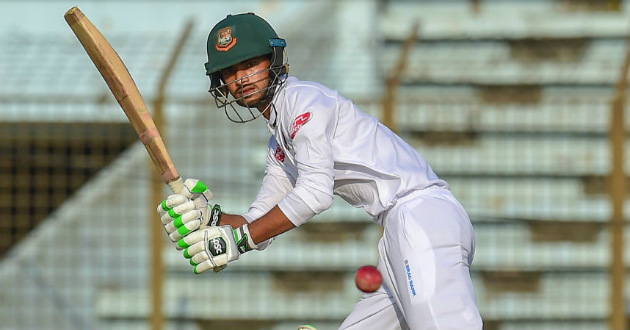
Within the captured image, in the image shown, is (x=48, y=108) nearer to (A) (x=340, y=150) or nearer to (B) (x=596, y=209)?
(B) (x=596, y=209)

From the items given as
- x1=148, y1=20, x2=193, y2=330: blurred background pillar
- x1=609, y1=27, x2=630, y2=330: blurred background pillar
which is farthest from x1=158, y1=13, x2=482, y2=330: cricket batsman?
x1=609, y1=27, x2=630, y2=330: blurred background pillar

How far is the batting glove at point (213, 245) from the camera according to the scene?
4.11 meters

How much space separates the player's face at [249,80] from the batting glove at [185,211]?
1.19ft

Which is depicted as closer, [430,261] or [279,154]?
[430,261]

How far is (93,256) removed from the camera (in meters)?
8.01

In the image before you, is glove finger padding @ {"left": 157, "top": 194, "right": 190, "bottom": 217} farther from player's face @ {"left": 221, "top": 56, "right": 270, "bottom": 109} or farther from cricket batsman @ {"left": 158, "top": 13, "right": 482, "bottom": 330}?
player's face @ {"left": 221, "top": 56, "right": 270, "bottom": 109}

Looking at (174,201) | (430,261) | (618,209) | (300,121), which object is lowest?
(430,261)

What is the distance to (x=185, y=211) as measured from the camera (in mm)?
4180

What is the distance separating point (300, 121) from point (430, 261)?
2.21 feet

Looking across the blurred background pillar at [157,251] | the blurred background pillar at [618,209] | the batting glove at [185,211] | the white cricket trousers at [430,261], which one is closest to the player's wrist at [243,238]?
the batting glove at [185,211]

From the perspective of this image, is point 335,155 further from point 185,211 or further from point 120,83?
point 120,83

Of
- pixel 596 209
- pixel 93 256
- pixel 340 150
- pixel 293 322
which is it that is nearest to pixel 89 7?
pixel 93 256

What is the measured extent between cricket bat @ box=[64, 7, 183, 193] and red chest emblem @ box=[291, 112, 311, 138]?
53 centimetres

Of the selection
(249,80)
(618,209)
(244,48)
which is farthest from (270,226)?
(618,209)
